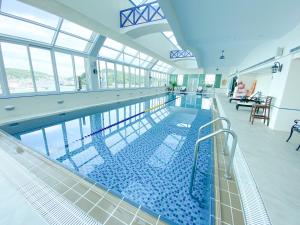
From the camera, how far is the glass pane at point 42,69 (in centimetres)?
478

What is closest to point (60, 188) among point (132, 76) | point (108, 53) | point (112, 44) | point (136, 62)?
point (112, 44)

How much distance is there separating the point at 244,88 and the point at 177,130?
7.52 meters

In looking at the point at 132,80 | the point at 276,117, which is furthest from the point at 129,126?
the point at 132,80

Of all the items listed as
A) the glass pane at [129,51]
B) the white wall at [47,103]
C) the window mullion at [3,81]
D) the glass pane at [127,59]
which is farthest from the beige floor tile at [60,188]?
the glass pane at [127,59]

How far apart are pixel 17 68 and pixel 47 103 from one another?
1.35 meters

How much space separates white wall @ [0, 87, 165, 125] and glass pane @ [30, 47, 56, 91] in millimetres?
446

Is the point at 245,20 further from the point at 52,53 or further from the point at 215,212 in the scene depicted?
the point at 52,53

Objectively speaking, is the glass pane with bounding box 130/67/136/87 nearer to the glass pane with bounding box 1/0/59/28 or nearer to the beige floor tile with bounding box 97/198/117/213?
the glass pane with bounding box 1/0/59/28

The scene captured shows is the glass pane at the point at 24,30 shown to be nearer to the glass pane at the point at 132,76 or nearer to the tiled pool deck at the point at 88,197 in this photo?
the tiled pool deck at the point at 88,197

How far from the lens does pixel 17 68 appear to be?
439cm

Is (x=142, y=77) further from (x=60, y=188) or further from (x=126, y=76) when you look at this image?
(x=60, y=188)

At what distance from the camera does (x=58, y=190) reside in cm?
150

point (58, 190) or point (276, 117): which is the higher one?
point (276, 117)

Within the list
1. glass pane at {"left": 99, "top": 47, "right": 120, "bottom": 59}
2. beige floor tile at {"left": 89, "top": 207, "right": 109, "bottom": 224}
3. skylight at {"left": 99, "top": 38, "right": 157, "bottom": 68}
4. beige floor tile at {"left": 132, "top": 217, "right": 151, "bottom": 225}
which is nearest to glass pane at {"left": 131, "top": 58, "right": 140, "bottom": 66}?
skylight at {"left": 99, "top": 38, "right": 157, "bottom": 68}
